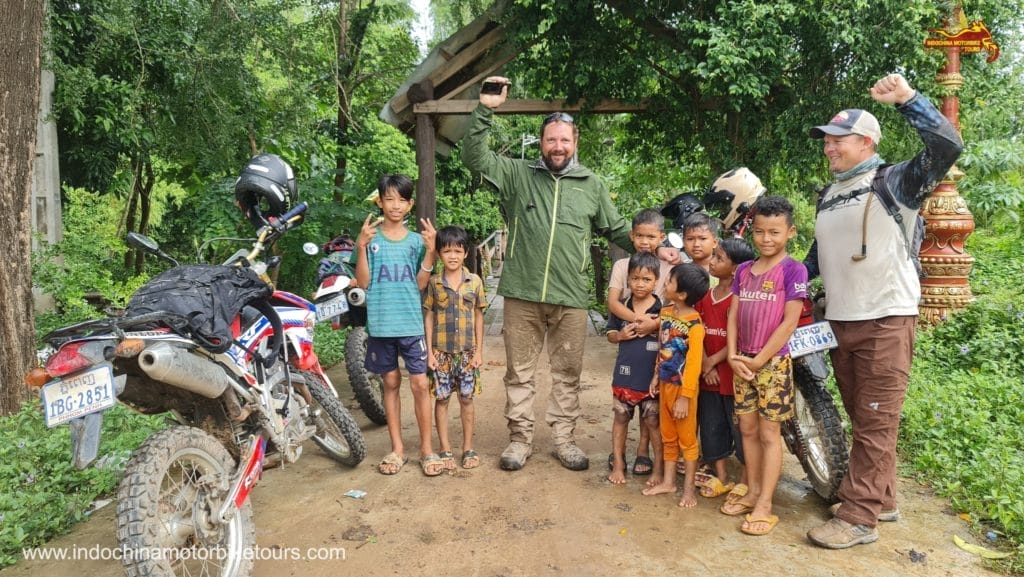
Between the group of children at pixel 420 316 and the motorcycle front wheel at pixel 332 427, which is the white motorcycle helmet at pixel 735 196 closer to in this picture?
the group of children at pixel 420 316

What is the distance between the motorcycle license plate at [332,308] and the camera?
14.6 ft

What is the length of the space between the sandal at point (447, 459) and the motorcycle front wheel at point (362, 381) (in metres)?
0.80

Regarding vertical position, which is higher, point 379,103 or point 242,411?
point 379,103

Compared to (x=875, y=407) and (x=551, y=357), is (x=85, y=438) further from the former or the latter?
(x=875, y=407)

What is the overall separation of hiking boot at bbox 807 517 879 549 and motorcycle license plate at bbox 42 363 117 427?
9.03 ft

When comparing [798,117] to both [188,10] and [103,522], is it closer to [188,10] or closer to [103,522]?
[103,522]

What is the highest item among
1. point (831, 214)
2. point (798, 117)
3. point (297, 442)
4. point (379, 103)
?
point (379, 103)

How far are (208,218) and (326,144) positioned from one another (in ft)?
8.19

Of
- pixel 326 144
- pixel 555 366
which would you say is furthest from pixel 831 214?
pixel 326 144

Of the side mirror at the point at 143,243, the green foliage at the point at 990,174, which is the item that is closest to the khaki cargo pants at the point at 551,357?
the side mirror at the point at 143,243

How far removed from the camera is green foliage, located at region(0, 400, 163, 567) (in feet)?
9.83

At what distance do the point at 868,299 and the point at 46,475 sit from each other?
162 inches

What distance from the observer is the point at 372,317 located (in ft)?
11.9

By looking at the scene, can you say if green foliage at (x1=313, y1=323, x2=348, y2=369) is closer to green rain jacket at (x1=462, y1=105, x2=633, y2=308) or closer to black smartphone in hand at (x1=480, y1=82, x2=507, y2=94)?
green rain jacket at (x1=462, y1=105, x2=633, y2=308)
